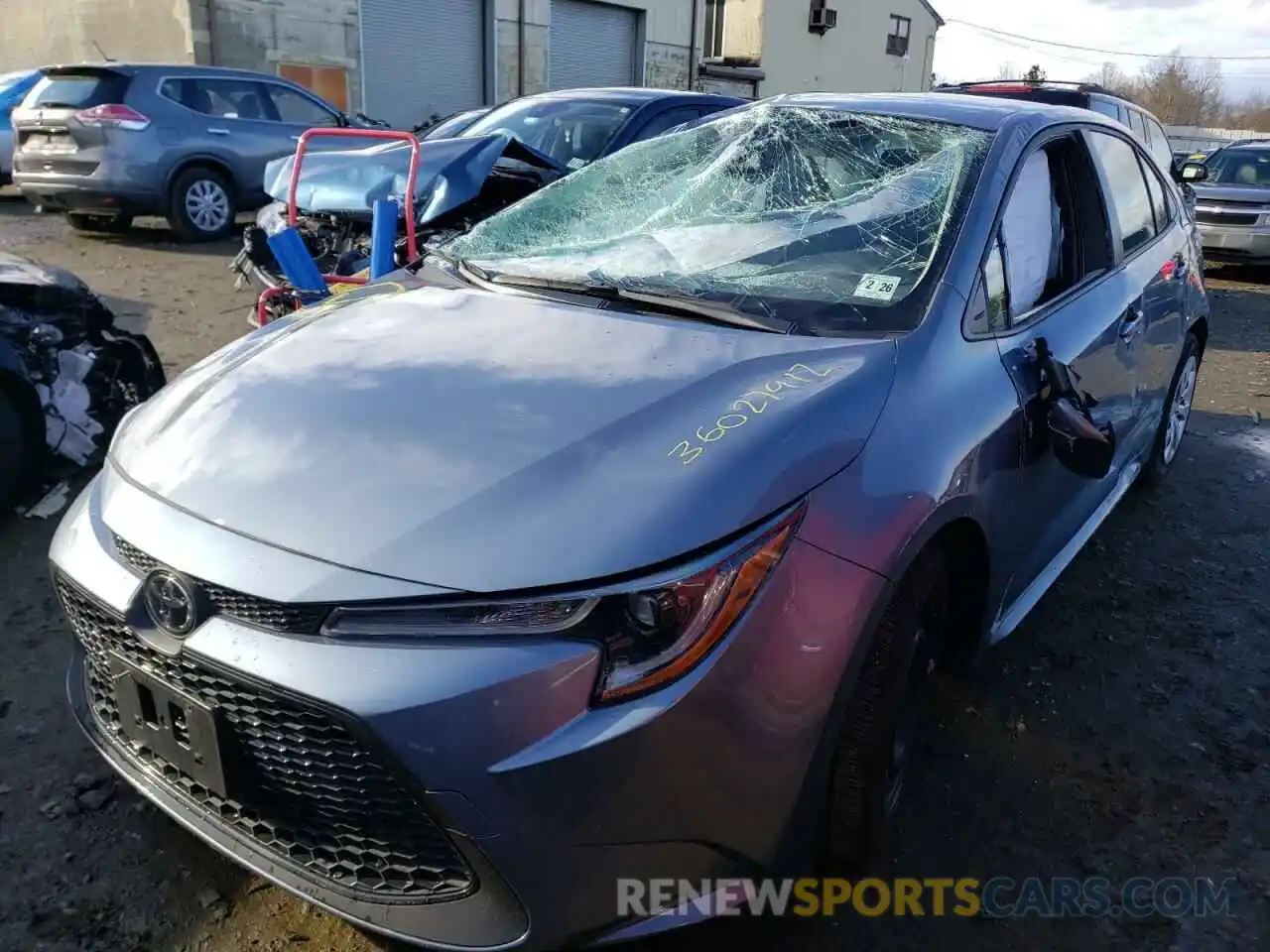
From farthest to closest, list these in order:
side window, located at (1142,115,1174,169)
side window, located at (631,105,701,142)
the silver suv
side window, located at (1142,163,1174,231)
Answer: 1. the silver suv
2. side window, located at (1142,115,1174,169)
3. side window, located at (631,105,701,142)
4. side window, located at (1142,163,1174,231)

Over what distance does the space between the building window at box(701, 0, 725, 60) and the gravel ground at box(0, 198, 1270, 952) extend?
92.8ft

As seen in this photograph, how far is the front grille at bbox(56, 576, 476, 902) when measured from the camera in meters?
1.60

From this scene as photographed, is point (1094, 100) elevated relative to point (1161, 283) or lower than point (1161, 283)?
elevated

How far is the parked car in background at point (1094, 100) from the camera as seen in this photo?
28.1 ft

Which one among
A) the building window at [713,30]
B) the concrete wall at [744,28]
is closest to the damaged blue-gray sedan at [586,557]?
the concrete wall at [744,28]

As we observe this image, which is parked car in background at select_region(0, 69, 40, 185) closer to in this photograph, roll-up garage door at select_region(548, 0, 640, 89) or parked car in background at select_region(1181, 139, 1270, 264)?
roll-up garage door at select_region(548, 0, 640, 89)

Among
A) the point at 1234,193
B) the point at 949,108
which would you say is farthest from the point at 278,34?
the point at 949,108

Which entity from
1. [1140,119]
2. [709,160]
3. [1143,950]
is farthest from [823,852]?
[1140,119]

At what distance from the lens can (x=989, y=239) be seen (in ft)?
8.13

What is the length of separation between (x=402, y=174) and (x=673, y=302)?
3.43 metres

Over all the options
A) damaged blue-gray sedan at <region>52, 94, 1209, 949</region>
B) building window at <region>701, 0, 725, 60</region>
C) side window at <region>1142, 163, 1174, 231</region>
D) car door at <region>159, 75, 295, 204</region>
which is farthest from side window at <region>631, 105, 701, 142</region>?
building window at <region>701, 0, 725, 60</region>

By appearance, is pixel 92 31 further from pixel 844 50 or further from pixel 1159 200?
pixel 844 50

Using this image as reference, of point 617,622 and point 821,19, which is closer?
point 617,622

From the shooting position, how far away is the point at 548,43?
2031 cm
